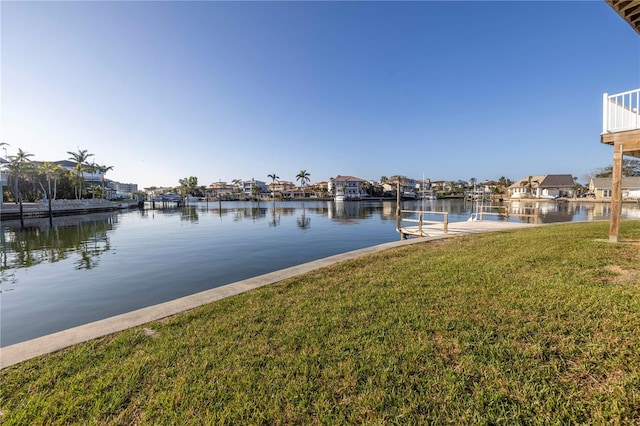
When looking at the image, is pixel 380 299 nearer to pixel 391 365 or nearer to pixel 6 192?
pixel 391 365

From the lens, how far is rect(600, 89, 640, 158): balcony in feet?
27.2

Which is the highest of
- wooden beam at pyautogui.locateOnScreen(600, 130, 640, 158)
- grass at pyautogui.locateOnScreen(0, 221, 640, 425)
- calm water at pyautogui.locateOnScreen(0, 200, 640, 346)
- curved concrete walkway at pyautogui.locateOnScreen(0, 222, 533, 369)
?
wooden beam at pyautogui.locateOnScreen(600, 130, 640, 158)

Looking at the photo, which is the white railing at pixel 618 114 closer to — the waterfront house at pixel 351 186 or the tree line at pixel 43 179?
the tree line at pixel 43 179

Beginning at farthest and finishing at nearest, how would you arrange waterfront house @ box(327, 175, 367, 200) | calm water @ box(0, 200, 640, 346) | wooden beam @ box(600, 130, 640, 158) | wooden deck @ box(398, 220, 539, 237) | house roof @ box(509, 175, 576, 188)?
waterfront house @ box(327, 175, 367, 200), house roof @ box(509, 175, 576, 188), wooden deck @ box(398, 220, 539, 237), wooden beam @ box(600, 130, 640, 158), calm water @ box(0, 200, 640, 346)

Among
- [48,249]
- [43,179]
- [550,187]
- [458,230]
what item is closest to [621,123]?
[458,230]

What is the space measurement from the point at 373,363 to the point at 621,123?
1099 cm

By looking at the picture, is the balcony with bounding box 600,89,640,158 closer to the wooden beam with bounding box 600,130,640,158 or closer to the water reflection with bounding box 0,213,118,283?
the wooden beam with bounding box 600,130,640,158

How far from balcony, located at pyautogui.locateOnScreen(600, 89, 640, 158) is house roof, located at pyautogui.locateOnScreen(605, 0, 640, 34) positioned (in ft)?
6.02

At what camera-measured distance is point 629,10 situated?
23.3 ft

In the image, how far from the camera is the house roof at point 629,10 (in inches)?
267

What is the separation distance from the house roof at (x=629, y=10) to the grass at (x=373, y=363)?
6451 millimetres

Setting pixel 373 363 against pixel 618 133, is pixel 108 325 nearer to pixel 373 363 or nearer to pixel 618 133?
pixel 373 363

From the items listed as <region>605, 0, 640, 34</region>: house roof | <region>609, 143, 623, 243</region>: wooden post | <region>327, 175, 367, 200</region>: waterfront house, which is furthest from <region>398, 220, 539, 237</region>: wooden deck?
<region>327, 175, 367, 200</region>: waterfront house

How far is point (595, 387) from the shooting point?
2729 mm
